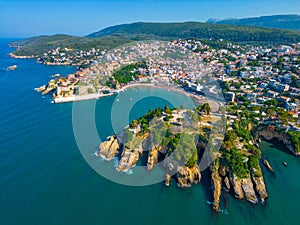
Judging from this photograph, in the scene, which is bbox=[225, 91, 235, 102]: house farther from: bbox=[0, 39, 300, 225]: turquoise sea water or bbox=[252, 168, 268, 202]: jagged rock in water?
bbox=[252, 168, 268, 202]: jagged rock in water

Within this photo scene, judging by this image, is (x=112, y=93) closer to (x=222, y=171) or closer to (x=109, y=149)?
(x=109, y=149)

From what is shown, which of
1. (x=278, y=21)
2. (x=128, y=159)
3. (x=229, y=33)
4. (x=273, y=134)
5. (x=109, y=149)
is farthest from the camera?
(x=278, y=21)

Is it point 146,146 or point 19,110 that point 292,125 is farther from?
point 19,110

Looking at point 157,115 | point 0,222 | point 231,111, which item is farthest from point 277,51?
point 0,222

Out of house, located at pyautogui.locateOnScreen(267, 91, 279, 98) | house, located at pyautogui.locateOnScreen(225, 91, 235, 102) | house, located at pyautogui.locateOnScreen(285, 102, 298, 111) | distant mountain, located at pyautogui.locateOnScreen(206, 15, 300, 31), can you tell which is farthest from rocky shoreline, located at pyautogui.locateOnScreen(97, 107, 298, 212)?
distant mountain, located at pyautogui.locateOnScreen(206, 15, 300, 31)

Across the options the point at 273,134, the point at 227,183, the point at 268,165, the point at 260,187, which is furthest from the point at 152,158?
the point at 273,134
